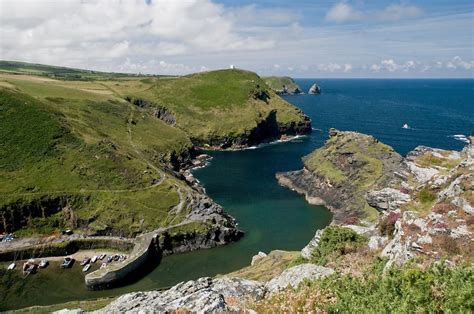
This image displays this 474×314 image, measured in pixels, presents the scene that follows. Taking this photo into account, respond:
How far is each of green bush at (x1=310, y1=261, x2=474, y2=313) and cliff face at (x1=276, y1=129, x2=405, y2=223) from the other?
8282 cm

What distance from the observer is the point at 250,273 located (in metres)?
61.6

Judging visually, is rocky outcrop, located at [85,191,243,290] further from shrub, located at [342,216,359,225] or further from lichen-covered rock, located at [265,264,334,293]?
lichen-covered rock, located at [265,264,334,293]

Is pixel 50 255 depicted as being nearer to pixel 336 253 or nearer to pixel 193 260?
pixel 193 260

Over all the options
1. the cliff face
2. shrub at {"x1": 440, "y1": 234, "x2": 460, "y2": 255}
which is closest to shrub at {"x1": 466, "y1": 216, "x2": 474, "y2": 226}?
shrub at {"x1": 440, "y1": 234, "x2": 460, "y2": 255}

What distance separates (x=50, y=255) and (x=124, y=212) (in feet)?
61.0

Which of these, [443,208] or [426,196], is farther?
[426,196]

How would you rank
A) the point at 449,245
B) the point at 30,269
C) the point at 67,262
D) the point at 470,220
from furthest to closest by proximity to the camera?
the point at 67,262 < the point at 30,269 < the point at 470,220 < the point at 449,245

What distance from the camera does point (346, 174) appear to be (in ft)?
392

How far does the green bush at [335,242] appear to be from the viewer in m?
37.1

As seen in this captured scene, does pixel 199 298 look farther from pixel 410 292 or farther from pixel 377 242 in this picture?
pixel 377 242

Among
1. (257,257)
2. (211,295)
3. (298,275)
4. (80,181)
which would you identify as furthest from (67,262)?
(211,295)

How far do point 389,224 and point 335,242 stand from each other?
694 centimetres

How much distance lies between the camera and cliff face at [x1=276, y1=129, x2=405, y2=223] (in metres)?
106

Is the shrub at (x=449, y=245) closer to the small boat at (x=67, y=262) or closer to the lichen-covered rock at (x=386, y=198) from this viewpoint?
the lichen-covered rock at (x=386, y=198)
